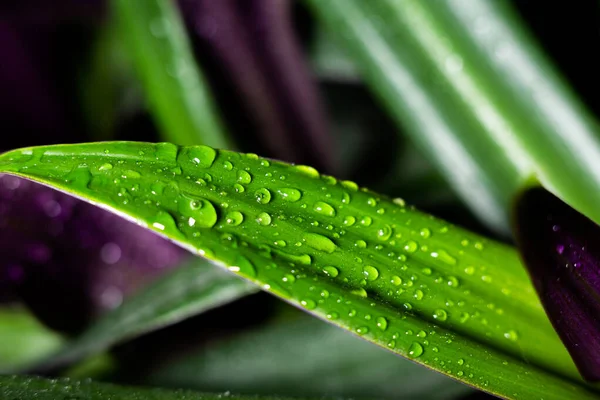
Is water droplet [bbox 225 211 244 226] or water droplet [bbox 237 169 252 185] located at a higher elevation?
water droplet [bbox 237 169 252 185]

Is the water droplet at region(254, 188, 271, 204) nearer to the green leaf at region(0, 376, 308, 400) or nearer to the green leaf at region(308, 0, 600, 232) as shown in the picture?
the green leaf at region(0, 376, 308, 400)

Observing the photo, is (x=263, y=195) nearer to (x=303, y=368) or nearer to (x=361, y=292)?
(x=361, y=292)

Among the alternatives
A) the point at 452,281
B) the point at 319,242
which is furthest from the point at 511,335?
the point at 319,242

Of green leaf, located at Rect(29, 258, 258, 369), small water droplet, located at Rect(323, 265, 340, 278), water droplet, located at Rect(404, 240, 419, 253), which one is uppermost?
water droplet, located at Rect(404, 240, 419, 253)

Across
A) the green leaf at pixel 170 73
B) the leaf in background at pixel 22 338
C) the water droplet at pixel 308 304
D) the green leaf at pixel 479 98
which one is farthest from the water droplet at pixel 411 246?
the leaf in background at pixel 22 338

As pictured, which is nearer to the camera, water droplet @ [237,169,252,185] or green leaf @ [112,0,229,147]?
water droplet @ [237,169,252,185]

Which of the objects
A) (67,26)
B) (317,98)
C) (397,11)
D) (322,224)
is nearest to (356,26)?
(397,11)

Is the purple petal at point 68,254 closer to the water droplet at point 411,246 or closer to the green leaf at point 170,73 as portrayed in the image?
the green leaf at point 170,73

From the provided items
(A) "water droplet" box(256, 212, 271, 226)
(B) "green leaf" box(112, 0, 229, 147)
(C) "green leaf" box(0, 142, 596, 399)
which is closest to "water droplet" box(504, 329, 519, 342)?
(C) "green leaf" box(0, 142, 596, 399)

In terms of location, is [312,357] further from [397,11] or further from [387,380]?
[397,11]
